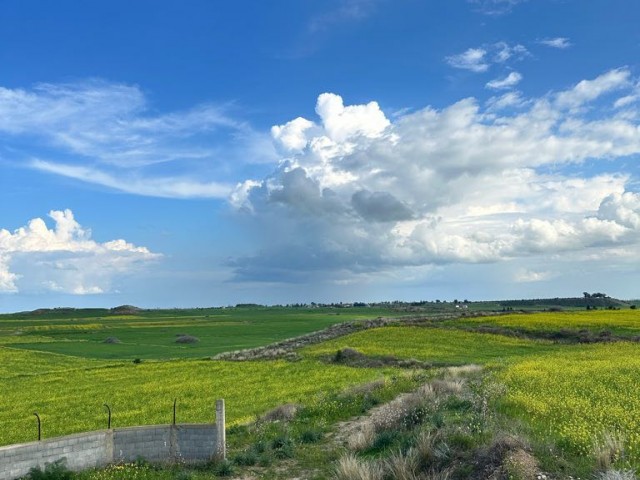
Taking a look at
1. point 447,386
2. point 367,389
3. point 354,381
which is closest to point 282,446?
point 447,386

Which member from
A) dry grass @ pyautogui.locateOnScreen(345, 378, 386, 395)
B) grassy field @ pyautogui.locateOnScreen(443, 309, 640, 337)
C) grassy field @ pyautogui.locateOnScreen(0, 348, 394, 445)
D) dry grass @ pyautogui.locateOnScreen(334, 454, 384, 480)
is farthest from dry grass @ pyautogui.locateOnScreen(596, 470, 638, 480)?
grassy field @ pyautogui.locateOnScreen(443, 309, 640, 337)

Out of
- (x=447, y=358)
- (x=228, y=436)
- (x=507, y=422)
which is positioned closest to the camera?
(x=507, y=422)

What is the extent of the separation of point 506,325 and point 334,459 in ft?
197

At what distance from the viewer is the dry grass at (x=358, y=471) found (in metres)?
13.1

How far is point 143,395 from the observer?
35.2 m

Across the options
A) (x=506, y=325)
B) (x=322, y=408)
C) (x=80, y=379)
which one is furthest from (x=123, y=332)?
(x=322, y=408)

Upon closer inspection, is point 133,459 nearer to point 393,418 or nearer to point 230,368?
point 393,418

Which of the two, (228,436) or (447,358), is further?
(447,358)

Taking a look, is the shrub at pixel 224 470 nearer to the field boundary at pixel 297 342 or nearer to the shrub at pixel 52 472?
the shrub at pixel 52 472

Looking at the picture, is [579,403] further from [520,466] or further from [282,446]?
[282,446]

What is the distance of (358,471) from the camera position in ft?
43.5

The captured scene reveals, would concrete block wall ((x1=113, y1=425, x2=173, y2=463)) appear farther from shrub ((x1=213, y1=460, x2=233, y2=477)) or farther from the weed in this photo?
the weed

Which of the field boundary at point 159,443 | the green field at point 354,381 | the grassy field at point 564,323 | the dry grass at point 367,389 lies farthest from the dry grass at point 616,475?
the grassy field at point 564,323

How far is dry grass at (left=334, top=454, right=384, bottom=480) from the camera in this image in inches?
514
